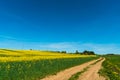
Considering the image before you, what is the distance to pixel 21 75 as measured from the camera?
81.5 feet

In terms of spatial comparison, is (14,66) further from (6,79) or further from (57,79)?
(57,79)

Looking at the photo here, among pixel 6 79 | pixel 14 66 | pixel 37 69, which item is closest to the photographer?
pixel 6 79

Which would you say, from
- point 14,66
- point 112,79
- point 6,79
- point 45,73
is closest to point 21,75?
point 14,66

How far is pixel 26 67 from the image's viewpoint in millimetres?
27125

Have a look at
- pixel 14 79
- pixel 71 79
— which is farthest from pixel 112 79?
pixel 14 79

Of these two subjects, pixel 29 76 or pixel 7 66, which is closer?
pixel 7 66

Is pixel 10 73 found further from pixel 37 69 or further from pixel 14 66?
pixel 37 69

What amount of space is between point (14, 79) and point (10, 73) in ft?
2.75

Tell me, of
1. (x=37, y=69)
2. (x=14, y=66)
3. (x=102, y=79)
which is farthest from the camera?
(x=37, y=69)

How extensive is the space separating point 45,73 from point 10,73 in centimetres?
990

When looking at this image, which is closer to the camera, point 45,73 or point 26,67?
point 26,67

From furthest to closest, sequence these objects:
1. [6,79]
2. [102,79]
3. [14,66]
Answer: [102,79] → [14,66] → [6,79]

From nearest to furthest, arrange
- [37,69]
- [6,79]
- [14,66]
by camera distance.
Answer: [6,79] < [14,66] < [37,69]

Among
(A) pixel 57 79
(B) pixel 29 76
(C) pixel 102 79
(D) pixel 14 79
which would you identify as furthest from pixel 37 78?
(C) pixel 102 79
